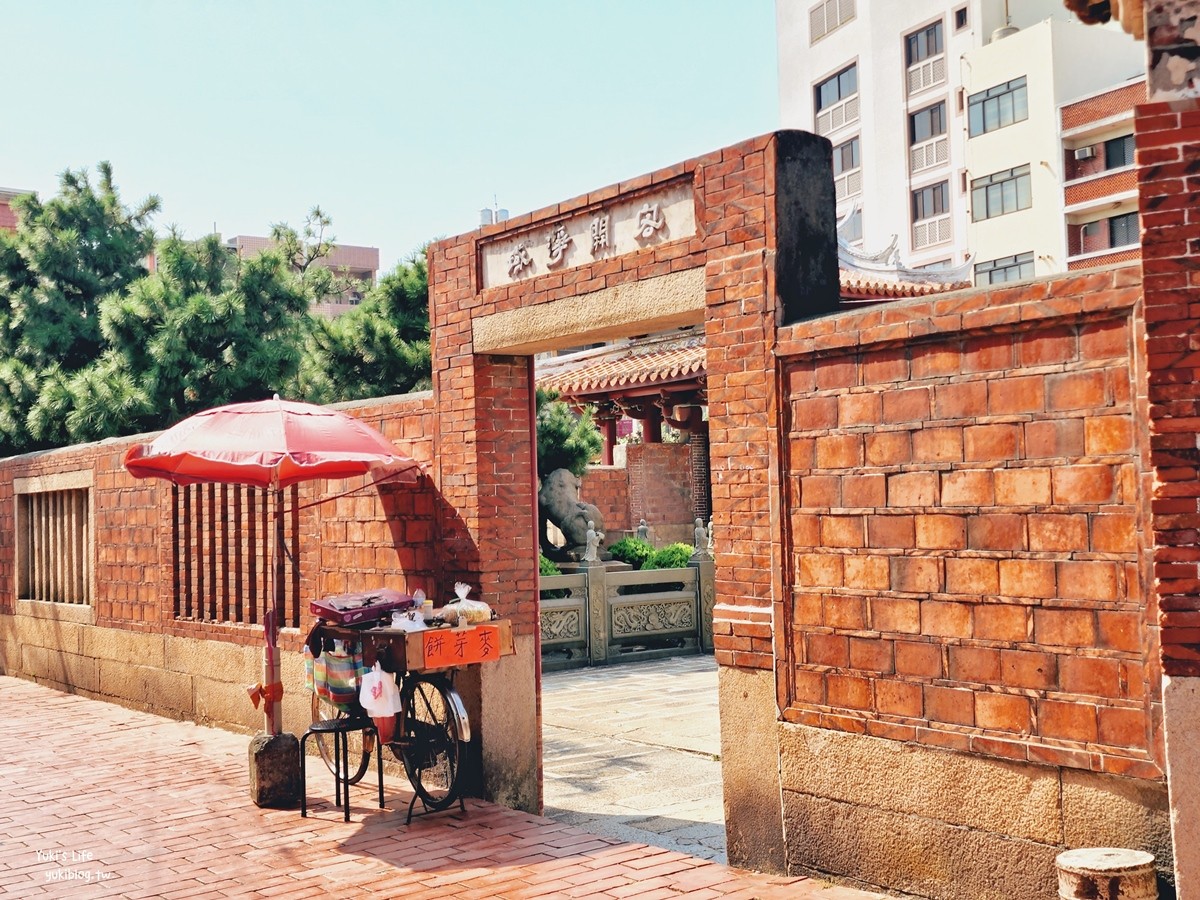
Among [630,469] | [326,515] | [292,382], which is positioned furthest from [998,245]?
[326,515]

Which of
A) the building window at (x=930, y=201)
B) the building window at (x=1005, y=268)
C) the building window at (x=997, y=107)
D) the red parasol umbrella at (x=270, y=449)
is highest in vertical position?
the building window at (x=997, y=107)

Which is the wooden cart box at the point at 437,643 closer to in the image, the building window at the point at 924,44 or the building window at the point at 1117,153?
the building window at the point at 1117,153

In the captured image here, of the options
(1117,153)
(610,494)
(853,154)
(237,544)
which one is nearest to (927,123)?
(853,154)

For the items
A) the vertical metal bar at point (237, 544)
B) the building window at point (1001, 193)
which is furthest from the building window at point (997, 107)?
the vertical metal bar at point (237, 544)

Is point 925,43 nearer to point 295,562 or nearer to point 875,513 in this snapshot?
point 295,562

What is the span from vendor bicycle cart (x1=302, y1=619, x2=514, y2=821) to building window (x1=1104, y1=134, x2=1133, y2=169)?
2611 centimetres

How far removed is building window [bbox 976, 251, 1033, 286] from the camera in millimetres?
31203

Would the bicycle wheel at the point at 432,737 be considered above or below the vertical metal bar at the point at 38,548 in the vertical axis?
below

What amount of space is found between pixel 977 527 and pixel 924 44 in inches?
1298

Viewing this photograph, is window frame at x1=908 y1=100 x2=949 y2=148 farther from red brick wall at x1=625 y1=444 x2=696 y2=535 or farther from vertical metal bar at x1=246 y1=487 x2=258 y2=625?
vertical metal bar at x1=246 y1=487 x2=258 y2=625

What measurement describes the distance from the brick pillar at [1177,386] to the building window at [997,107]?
2887 cm

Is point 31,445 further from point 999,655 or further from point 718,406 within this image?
point 999,655

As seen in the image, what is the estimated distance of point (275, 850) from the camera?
22.0 ft

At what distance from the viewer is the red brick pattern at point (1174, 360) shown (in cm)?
421
